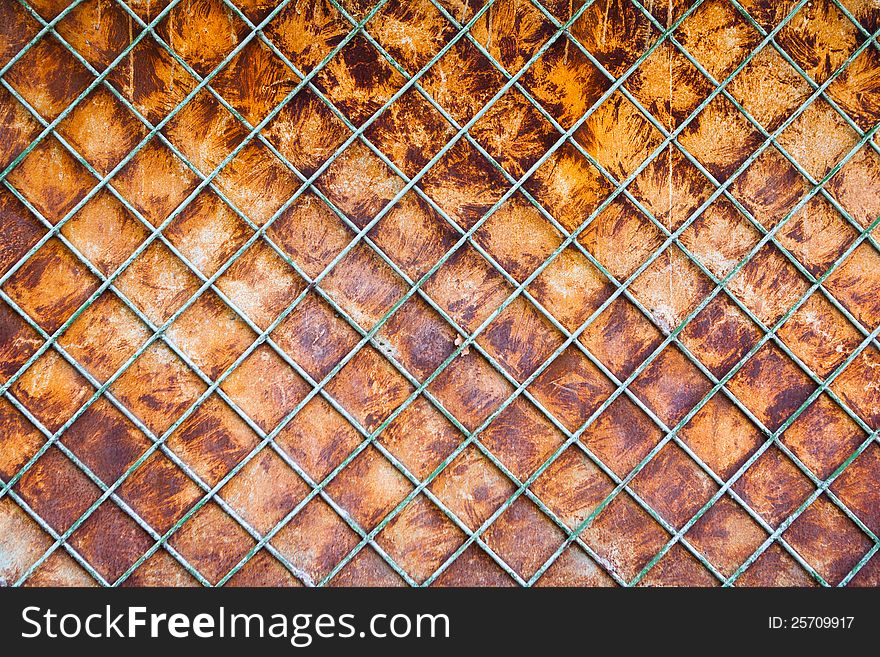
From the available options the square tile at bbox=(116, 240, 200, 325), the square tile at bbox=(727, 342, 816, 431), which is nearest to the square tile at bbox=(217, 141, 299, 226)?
the square tile at bbox=(116, 240, 200, 325)

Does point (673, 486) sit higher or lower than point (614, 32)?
lower

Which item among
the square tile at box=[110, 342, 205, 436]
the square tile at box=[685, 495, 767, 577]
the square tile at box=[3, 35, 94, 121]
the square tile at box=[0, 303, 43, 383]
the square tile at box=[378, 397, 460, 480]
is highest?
the square tile at box=[3, 35, 94, 121]

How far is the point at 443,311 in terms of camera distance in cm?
161

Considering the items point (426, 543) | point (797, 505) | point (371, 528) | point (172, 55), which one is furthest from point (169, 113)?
point (797, 505)

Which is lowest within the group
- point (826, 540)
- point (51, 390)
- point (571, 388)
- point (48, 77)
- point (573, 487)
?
point (826, 540)

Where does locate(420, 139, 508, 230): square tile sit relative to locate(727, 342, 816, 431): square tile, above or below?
above

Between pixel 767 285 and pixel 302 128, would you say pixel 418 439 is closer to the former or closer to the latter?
pixel 302 128

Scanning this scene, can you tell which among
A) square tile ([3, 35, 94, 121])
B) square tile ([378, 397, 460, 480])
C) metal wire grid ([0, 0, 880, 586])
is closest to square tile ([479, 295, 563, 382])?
metal wire grid ([0, 0, 880, 586])

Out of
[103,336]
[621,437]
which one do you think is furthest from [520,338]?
[103,336]

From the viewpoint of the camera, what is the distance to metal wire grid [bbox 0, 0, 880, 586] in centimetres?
156

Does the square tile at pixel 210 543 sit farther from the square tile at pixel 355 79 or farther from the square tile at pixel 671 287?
the square tile at pixel 671 287

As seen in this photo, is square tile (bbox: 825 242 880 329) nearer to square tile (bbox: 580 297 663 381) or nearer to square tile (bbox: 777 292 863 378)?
square tile (bbox: 777 292 863 378)

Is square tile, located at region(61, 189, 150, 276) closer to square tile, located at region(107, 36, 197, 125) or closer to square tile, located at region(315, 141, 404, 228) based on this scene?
square tile, located at region(107, 36, 197, 125)

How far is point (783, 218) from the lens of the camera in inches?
64.2
